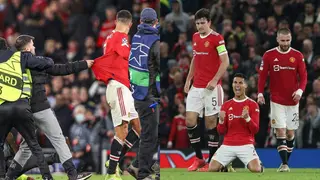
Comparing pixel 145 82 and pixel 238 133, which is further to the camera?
pixel 238 133

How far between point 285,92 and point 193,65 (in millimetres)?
1290

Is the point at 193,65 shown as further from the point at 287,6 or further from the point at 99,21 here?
the point at 99,21

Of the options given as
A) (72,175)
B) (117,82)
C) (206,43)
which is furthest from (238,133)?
(72,175)

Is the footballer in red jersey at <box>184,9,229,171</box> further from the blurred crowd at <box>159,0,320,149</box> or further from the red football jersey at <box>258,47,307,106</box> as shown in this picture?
the blurred crowd at <box>159,0,320,149</box>

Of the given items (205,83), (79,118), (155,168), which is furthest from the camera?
(79,118)

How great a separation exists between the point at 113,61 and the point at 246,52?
270 inches

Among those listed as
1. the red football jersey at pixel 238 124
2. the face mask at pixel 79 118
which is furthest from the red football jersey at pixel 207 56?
the face mask at pixel 79 118

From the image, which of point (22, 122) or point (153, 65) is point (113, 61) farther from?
point (22, 122)

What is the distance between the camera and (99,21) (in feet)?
70.2

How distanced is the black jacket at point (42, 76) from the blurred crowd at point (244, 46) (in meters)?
4.22

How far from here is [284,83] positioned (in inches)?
491

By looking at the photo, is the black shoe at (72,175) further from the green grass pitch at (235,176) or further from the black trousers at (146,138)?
the green grass pitch at (235,176)

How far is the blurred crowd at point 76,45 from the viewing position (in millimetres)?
16359

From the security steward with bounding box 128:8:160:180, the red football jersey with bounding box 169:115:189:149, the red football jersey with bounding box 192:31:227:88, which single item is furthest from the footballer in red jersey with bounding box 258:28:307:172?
the red football jersey with bounding box 169:115:189:149
